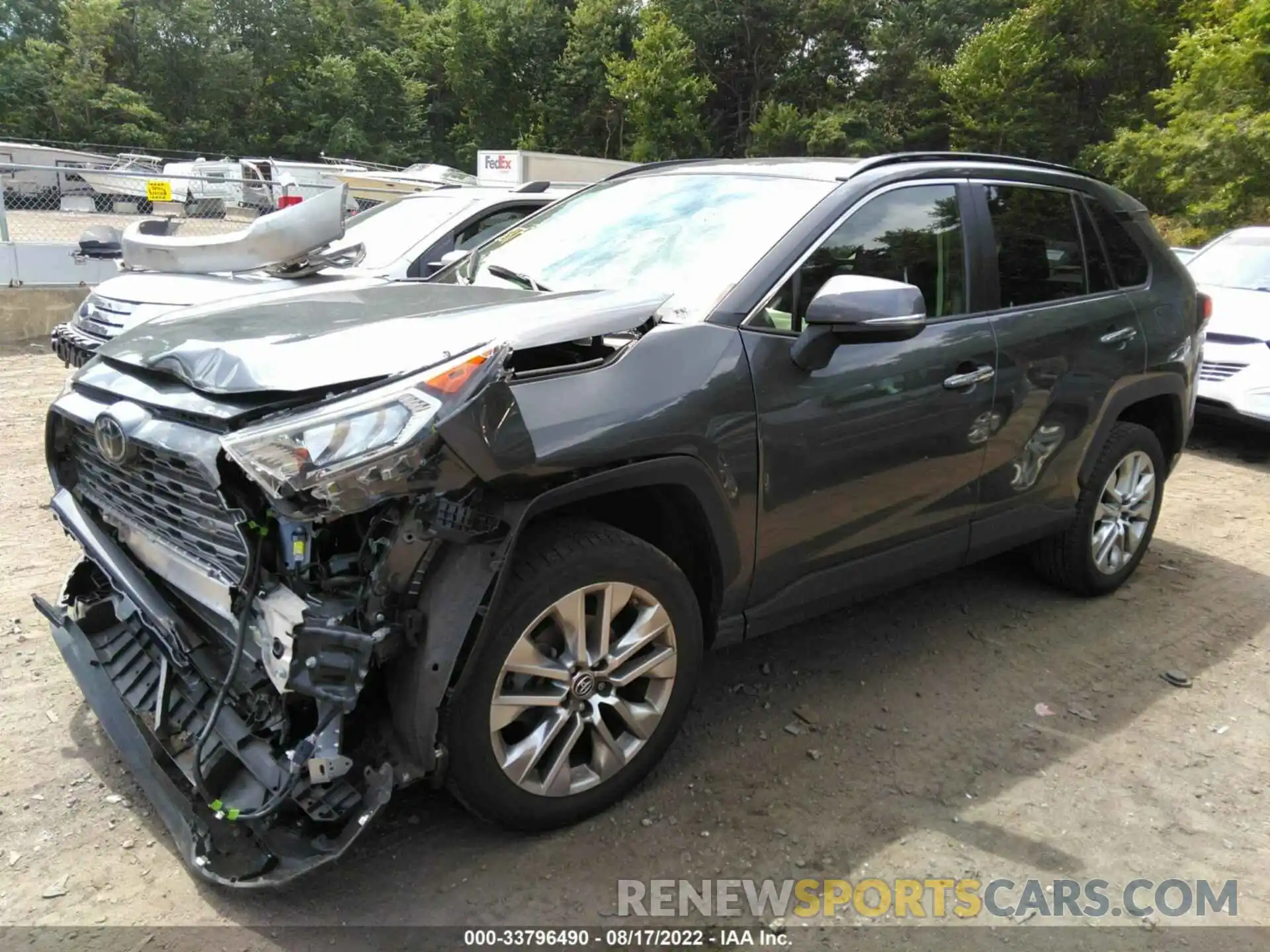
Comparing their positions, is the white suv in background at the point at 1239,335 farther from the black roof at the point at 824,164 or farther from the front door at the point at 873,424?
the front door at the point at 873,424

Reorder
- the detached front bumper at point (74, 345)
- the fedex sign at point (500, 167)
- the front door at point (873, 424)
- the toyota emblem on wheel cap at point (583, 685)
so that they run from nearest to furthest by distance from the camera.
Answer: the toyota emblem on wheel cap at point (583, 685) → the front door at point (873, 424) → the detached front bumper at point (74, 345) → the fedex sign at point (500, 167)

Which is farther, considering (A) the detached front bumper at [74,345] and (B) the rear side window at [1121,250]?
(A) the detached front bumper at [74,345]

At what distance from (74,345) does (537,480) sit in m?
5.00

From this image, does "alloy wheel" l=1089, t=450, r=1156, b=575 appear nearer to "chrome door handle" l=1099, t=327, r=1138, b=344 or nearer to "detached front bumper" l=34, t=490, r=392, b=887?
"chrome door handle" l=1099, t=327, r=1138, b=344

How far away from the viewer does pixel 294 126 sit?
42.7 metres

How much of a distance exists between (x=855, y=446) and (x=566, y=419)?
1099 mm

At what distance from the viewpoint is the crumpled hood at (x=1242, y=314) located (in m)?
7.49

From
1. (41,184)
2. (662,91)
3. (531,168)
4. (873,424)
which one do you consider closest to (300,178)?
(531,168)

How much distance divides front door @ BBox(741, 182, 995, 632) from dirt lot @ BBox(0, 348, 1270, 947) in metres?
0.51

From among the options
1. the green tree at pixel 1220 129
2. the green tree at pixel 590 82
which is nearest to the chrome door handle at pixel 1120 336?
the green tree at pixel 1220 129

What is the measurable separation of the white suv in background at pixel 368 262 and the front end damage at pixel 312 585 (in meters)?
2.40

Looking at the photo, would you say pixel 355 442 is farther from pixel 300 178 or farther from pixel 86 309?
pixel 300 178

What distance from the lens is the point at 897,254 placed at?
328cm

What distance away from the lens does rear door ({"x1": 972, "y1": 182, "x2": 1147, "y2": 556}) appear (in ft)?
11.7
